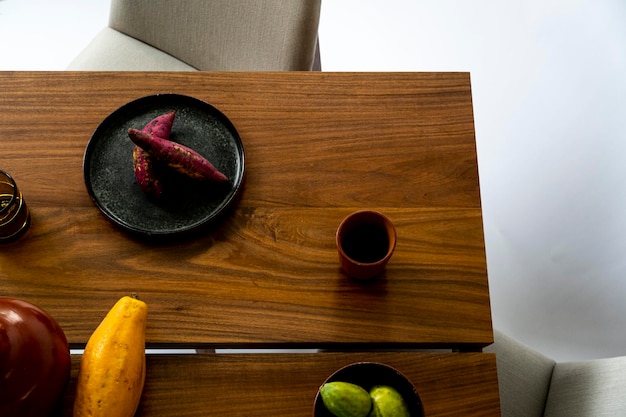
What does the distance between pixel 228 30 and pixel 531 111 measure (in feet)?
3.18

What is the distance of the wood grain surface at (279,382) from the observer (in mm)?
744

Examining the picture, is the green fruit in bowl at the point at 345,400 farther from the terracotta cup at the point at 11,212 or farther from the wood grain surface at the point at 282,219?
the terracotta cup at the point at 11,212

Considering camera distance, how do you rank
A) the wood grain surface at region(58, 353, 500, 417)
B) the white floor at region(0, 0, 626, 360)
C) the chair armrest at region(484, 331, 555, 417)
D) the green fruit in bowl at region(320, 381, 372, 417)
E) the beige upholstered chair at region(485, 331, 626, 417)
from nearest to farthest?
the green fruit in bowl at region(320, 381, 372, 417) < the wood grain surface at region(58, 353, 500, 417) < the beige upholstered chair at region(485, 331, 626, 417) < the chair armrest at region(484, 331, 555, 417) < the white floor at region(0, 0, 626, 360)

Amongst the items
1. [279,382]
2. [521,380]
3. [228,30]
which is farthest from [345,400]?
[228,30]

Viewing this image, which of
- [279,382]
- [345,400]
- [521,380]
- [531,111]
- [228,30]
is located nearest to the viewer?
[345,400]

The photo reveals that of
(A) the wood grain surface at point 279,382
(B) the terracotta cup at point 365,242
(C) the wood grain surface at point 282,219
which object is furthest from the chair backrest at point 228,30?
(A) the wood grain surface at point 279,382

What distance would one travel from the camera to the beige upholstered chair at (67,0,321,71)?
1.04 meters

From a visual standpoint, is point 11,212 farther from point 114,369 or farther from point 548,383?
point 548,383

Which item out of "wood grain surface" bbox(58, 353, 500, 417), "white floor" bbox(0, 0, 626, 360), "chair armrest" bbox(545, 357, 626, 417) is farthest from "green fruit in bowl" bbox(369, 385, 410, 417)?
"white floor" bbox(0, 0, 626, 360)

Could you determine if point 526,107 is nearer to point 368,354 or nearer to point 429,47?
point 429,47

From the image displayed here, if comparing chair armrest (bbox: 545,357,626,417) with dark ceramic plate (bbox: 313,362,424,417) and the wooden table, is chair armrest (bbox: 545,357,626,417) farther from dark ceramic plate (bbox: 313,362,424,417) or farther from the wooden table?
dark ceramic plate (bbox: 313,362,424,417)

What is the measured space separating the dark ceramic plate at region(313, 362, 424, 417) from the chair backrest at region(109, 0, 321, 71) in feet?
1.96

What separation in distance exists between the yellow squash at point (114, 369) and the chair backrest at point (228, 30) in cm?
56

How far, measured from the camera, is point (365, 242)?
30.9 inches
